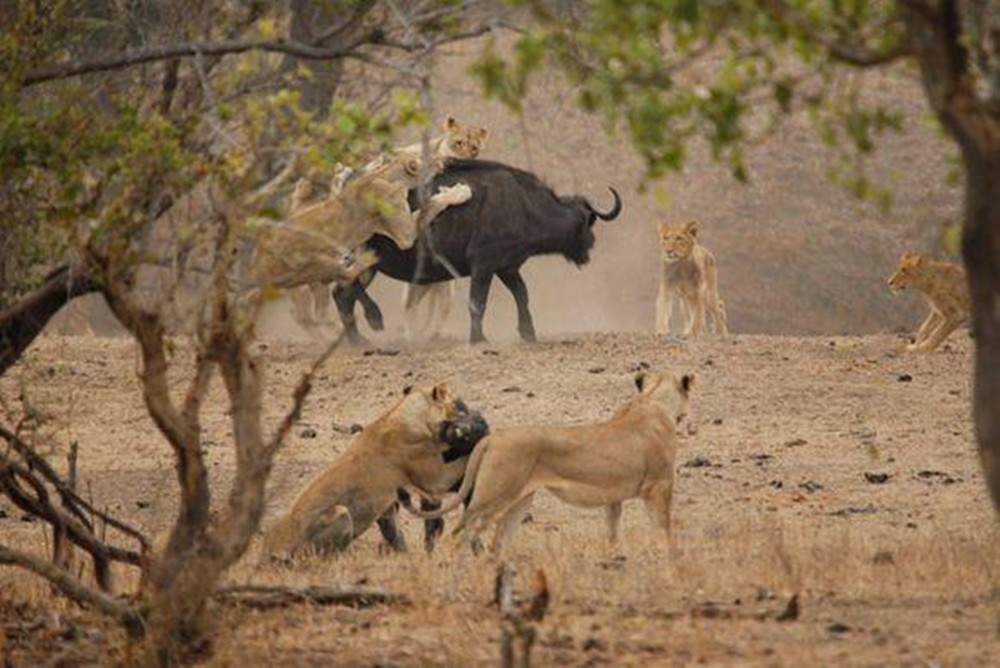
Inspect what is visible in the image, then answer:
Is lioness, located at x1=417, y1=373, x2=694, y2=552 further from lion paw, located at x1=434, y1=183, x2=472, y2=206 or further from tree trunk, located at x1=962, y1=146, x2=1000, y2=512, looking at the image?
lion paw, located at x1=434, y1=183, x2=472, y2=206

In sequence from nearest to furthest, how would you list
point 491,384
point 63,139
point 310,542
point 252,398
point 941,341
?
1. point 252,398
2. point 63,139
3. point 310,542
4. point 491,384
5. point 941,341

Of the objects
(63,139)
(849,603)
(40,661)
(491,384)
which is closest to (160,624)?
(40,661)

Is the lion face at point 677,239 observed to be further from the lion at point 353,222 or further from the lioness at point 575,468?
the lioness at point 575,468

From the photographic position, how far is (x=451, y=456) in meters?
14.9

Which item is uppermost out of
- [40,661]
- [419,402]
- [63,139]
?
[63,139]

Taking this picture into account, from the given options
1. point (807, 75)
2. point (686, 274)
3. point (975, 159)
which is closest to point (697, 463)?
point (686, 274)

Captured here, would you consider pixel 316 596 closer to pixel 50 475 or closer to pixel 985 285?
pixel 50 475

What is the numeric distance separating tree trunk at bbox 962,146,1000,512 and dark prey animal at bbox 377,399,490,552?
5571mm

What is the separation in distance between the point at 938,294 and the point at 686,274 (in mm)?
2663

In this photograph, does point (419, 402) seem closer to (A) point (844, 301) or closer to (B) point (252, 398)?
(B) point (252, 398)

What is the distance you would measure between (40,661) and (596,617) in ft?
7.08

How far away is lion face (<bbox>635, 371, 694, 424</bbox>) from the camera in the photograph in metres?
15.3

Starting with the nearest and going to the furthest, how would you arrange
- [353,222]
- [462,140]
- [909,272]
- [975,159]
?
[975,159] < [353,222] < [909,272] < [462,140]

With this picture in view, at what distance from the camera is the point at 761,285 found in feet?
118
